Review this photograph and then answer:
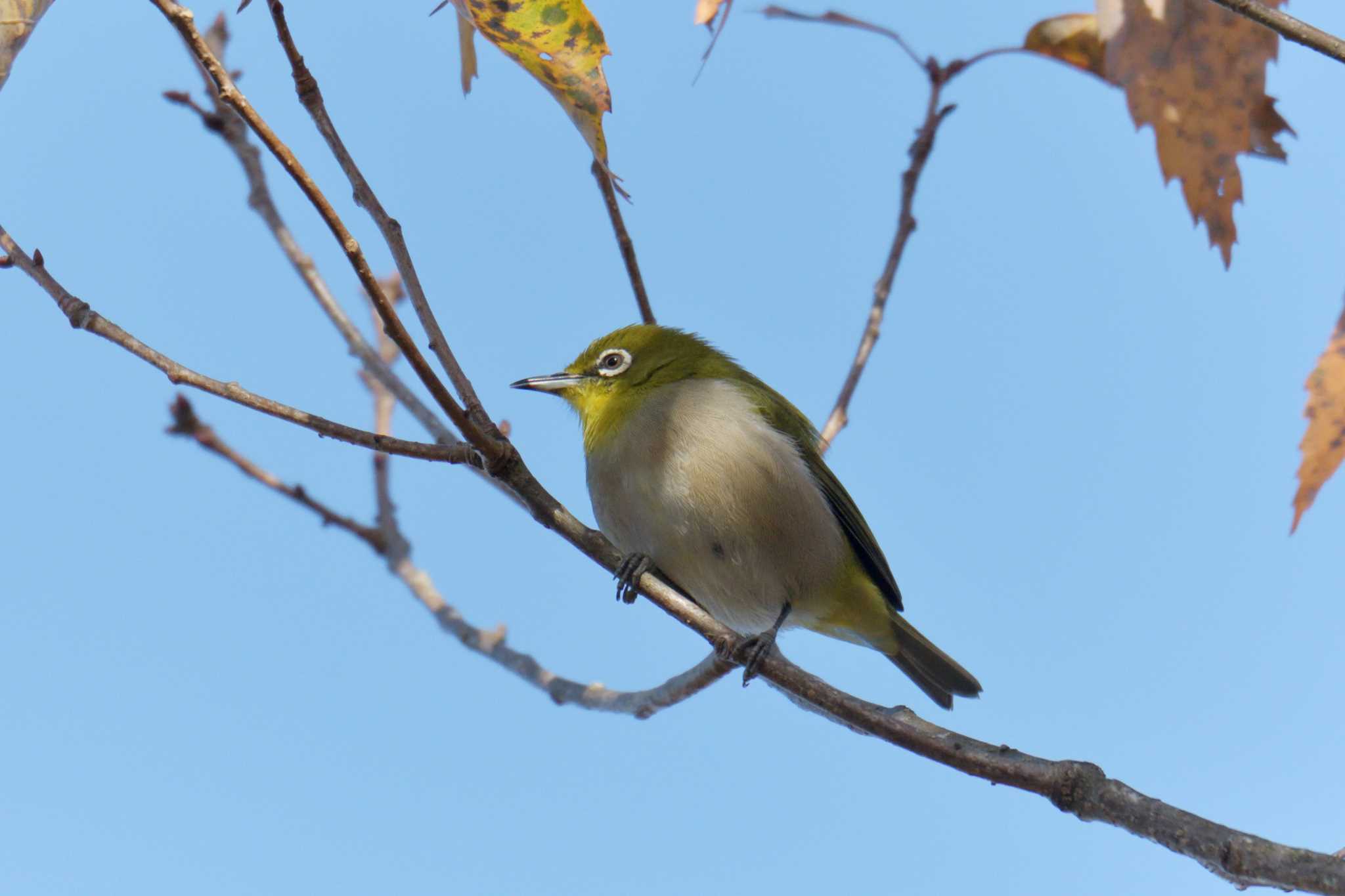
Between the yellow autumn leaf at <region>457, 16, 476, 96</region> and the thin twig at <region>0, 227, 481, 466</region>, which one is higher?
the yellow autumn leaf at <region>457, 16, 476, 96</region>

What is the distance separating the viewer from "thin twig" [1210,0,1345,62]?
7.23 feet

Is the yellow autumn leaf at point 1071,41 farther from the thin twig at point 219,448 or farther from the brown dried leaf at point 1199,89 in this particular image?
the thin twig at point 219,448

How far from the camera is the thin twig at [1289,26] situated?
2203 millimetres

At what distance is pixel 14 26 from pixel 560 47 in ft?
3.04

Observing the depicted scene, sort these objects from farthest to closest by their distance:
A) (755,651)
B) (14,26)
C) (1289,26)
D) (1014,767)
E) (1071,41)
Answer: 1. (1071,41)
2. (755,651)
3. (1014,767)
4. (1289,26)
5. (14,26)

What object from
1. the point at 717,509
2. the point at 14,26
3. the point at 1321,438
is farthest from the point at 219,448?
the point at 1321,438

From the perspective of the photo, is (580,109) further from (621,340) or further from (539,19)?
(621,340)

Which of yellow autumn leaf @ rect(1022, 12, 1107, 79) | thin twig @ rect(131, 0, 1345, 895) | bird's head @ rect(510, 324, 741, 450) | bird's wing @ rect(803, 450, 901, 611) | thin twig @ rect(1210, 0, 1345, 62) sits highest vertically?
yellow autumn leaf @ rect(1022, 12, 1107, 79)

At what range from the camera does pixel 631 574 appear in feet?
12.4

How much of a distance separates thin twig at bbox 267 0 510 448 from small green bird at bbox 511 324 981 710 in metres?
1.57

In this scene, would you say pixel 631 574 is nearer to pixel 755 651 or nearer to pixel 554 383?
pixel 755 651

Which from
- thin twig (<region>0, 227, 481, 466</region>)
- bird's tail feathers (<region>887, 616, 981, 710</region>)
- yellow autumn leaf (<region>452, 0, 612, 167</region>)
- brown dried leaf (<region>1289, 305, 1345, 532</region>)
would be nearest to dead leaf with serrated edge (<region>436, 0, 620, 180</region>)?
yellow autumn leaf (<region>452, 0, 612, 167</region>)

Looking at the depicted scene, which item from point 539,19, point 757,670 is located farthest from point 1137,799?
point 539,19

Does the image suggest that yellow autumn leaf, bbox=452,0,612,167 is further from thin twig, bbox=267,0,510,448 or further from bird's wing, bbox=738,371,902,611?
bird's wing, bbox=738,371,902,611
